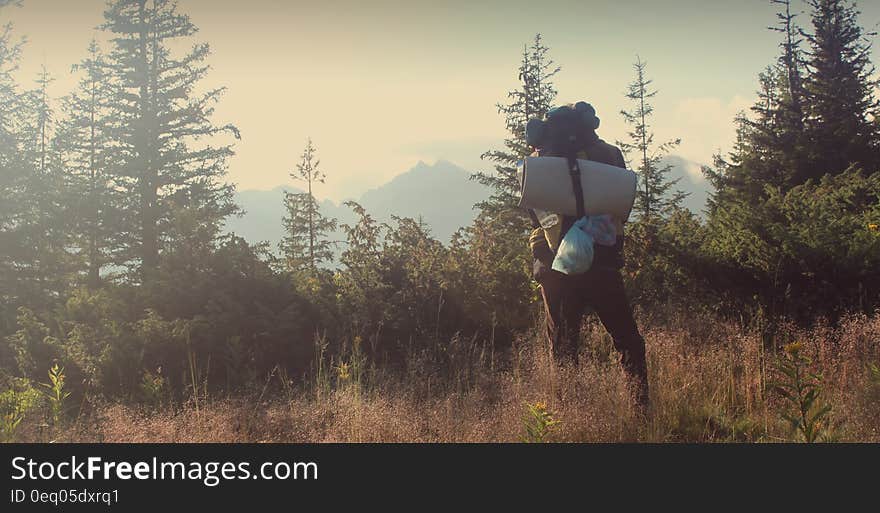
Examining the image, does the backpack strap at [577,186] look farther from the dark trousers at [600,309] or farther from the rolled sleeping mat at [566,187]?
the dark trousers at [600,309]

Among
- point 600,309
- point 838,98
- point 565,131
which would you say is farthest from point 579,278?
point 838,98

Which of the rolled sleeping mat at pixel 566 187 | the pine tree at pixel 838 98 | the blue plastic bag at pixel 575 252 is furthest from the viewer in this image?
the pine tree at pixel 838 98

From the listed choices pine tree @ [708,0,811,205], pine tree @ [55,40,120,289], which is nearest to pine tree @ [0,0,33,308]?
pine tree @ [55,40,120,289]

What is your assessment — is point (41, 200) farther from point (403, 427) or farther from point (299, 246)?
point (403, 427)

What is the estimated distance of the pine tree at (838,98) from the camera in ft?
69.5

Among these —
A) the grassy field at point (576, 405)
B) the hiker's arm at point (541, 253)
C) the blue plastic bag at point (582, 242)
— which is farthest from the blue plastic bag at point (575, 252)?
the grassy field at point (576, 405)

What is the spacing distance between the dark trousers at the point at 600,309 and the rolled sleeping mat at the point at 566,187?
0.45m

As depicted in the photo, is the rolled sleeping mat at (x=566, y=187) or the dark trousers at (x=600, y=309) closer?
the rolled sleeping mat at (x=566, y=187)

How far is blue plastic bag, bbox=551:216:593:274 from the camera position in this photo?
138 inches

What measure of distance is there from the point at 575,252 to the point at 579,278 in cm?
33

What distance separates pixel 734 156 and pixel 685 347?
2041 cm

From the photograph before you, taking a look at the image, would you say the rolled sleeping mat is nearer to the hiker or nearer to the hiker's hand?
the hiker

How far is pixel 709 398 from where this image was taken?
4.24 metres

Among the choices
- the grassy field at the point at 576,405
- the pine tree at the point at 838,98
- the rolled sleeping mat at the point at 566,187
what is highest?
the pine tree at the point at 838,98
